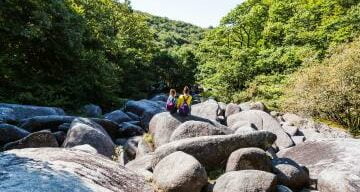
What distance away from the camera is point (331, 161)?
16984mm

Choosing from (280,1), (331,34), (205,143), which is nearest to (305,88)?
(331,34)

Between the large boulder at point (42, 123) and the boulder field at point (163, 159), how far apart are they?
1.8 inches

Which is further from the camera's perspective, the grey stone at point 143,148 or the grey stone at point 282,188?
the grey stone at point 143,148

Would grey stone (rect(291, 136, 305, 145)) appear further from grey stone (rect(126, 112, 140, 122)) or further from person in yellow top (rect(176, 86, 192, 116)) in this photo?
grey stone (rect(126, 112, 140, 122))

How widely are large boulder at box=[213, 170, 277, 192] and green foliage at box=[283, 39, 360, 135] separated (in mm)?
18224

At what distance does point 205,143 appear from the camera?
571 inches

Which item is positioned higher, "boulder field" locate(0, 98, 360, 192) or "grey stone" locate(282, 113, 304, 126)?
"boulder field" locate(0, 98, 360, 192)

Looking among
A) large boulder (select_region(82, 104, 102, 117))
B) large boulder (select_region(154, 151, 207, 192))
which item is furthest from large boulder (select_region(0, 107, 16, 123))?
large boulder (select_region(154, 151, 207, 192))

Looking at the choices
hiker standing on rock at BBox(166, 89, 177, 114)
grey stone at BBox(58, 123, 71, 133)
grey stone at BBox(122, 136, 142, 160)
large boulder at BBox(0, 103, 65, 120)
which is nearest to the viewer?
grey stone at BBox(58, 123, 71, 133)

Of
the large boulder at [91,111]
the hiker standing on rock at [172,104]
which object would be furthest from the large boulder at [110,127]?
the large boulder at [91,111]

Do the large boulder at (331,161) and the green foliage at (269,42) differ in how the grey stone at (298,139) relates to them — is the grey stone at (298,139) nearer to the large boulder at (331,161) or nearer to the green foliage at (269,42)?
the large boulder at (331,161)

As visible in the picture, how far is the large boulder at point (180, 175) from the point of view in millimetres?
11836

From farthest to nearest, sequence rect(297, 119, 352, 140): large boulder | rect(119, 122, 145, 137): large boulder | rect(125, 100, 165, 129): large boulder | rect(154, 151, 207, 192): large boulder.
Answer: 1. rect(297, 119, 352, 140): large boulder
2. rect(125, 100, 165, 129): large boulder
3. rect(119, 122, 145, 137): large boulder
4. rect(154, 151, 207, 192): large boulder

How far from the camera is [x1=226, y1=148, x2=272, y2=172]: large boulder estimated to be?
1354cm
